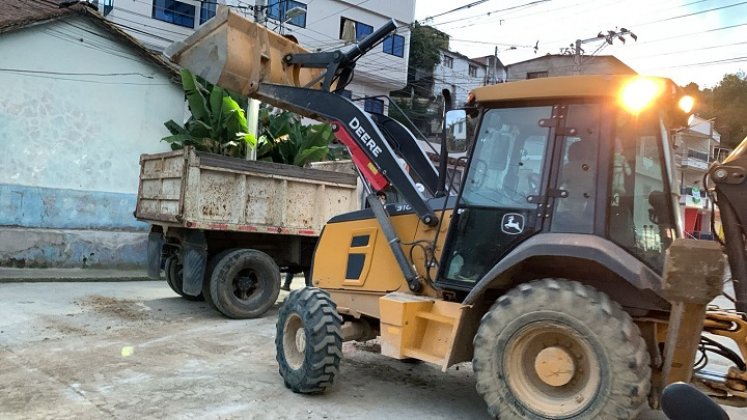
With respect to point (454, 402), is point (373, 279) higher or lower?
higher

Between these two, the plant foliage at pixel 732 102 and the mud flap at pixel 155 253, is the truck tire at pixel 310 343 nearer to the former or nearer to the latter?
the mud flap at pixel 155 253

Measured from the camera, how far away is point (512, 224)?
3955 mm

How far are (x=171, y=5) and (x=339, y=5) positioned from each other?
8.56 metres

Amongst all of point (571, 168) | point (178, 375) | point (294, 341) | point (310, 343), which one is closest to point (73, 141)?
point (178, 375)

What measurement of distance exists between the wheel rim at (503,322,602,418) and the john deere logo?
714 millimetres

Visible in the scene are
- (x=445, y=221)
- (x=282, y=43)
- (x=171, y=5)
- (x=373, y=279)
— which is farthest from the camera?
(x=171, y=5)

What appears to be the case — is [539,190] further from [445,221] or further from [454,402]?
[454,402]

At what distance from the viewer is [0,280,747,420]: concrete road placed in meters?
4.40

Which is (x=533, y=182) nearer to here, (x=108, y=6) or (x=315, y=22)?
(x=108, y=6)

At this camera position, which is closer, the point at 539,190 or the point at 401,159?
the point at 539,190

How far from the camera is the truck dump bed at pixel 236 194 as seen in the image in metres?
8.10

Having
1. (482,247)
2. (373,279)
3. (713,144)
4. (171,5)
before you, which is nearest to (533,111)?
(482,247)

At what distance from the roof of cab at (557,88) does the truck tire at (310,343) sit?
208cm

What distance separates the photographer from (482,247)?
4102 mm
